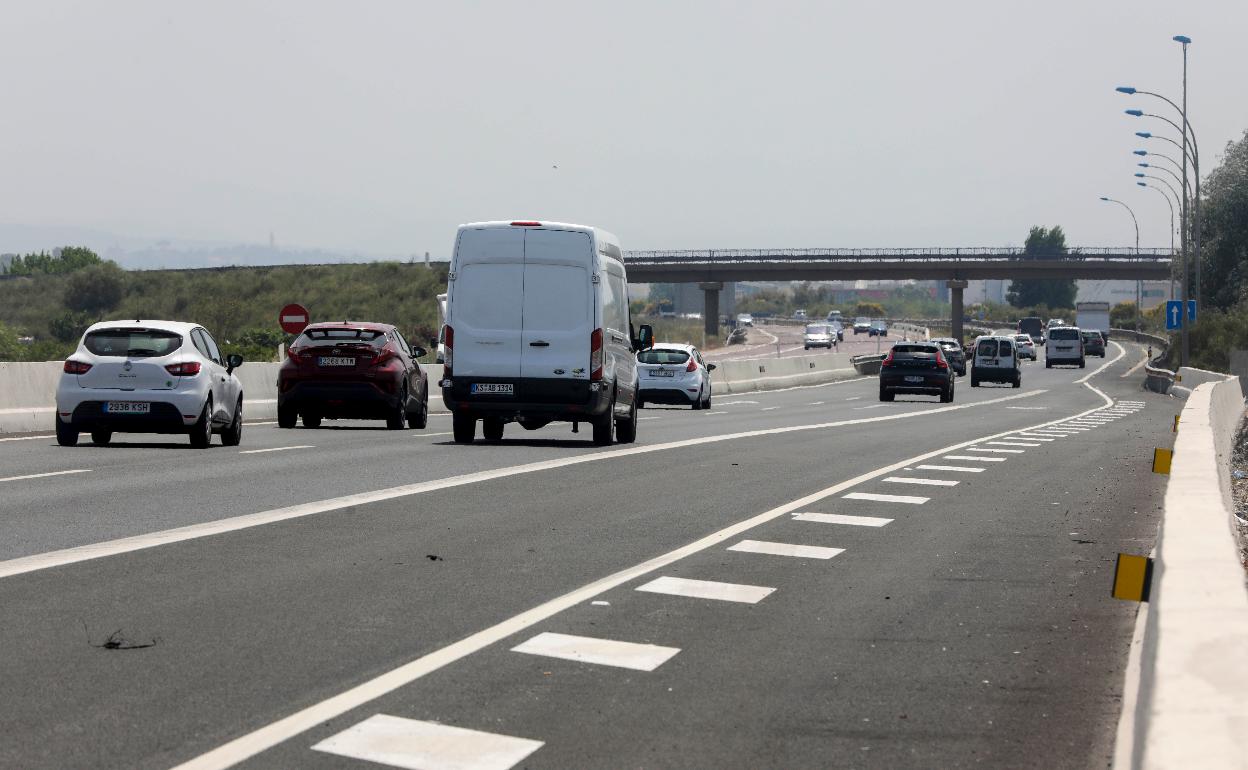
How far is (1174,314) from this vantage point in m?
58.1

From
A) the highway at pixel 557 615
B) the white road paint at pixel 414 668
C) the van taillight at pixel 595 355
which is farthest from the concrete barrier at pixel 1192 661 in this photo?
the van taillight at pixel 595 355

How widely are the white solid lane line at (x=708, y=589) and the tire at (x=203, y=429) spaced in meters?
11.6

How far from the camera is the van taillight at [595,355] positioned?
20.5m

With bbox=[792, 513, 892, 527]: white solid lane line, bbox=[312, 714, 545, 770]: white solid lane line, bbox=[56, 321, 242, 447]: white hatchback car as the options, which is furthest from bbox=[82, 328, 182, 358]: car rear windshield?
bbox=[312, 714, 545, 770]: white solid lane line

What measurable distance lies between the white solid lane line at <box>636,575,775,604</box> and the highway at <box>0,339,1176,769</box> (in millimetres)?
37

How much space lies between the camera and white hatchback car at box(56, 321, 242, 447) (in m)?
19.4

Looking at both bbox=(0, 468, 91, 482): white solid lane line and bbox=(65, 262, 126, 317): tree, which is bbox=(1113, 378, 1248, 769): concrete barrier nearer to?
bbox=(0, 468, 91, 482): white solid lane line

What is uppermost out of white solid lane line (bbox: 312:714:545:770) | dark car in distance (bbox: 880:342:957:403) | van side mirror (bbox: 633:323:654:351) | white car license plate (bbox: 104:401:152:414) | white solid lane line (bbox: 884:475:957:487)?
van side mirror (bbox: 633:323:654:351)

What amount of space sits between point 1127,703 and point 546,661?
236cm

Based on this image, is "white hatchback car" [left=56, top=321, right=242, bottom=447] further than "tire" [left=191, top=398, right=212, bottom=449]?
No

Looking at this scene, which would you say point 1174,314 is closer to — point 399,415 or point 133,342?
point 399,415

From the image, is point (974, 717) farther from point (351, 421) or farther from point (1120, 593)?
point (351, 421)

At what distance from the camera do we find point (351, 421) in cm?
2998

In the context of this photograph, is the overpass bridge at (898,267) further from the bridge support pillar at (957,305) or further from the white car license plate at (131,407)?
the white car license plate at (131,407)
